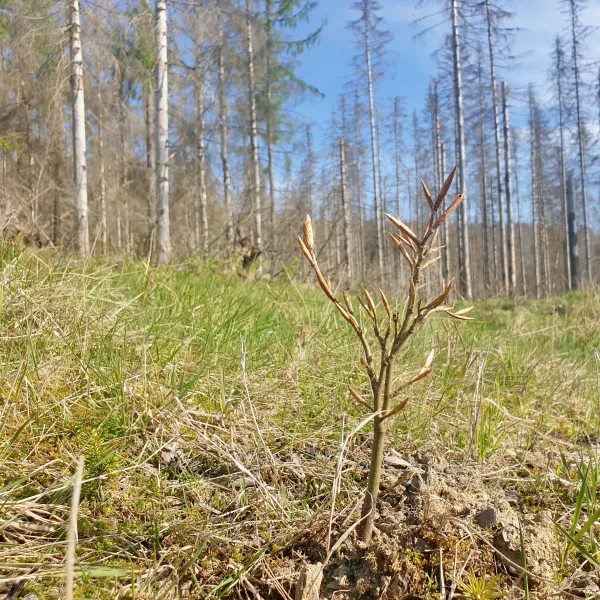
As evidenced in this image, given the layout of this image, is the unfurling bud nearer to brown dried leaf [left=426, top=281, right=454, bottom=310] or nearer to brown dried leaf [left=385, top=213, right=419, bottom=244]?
brown dried leaf [left=385, top=213, right=419, bottom=244]

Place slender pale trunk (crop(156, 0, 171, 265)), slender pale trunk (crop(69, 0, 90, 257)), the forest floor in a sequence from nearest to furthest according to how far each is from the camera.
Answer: the forest floor → slender pale trunk (crop(156, 0, 171, 265)) → slender pale trunk (crop(69, 0, 90, 257))

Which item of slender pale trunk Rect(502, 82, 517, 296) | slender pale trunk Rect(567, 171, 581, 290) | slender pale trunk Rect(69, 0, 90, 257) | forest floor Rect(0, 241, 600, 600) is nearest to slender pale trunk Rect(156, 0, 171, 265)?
slender pale trunk Rect(69, 0, 90, 257)

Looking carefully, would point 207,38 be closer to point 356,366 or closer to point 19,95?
point 19,95

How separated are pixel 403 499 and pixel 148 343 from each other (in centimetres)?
123

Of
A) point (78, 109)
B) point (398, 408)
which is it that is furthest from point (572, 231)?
point (398, 408)

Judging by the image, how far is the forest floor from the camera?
35.9 inches

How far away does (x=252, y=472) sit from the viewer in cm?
121

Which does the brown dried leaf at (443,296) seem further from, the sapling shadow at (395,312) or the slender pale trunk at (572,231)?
the slender pale trunk at (572,231)

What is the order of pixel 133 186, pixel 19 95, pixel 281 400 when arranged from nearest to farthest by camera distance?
pixel 281 400 → pixel 19 95 → pixel 133 186

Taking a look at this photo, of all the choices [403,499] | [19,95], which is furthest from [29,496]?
[19,95]

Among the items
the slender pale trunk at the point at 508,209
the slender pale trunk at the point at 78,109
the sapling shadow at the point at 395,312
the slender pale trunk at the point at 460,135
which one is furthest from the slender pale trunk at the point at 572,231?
the sapling shadow at the point at 395,312

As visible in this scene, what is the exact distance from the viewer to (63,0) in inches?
319

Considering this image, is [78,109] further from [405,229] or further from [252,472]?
[405,229]

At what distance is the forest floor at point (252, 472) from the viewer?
0.91 m
